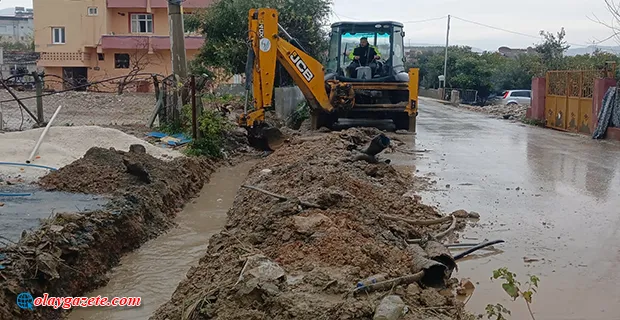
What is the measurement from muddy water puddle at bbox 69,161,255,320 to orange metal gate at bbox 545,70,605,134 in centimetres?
1521

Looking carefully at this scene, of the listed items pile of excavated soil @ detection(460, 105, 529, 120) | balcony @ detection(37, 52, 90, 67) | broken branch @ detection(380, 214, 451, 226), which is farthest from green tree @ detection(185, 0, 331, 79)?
broken branch @ detection(380, 214, 451, 226)

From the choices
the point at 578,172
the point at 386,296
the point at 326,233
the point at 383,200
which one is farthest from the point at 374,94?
the point at 386,296

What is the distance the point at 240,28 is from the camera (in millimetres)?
26797

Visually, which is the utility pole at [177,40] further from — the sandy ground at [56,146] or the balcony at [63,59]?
the balcony at [63,59]

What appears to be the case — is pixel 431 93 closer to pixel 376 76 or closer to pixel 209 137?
pixel 376 76

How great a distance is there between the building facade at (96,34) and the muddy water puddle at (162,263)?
33.4m

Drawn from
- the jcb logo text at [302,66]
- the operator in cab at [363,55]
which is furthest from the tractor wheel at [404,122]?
the jcb logo text at [302,66]

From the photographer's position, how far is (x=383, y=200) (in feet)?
27.5

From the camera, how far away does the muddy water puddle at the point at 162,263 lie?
6035mm

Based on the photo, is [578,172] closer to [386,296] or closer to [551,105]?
[386,296]

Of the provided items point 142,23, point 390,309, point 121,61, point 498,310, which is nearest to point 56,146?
point 390,309

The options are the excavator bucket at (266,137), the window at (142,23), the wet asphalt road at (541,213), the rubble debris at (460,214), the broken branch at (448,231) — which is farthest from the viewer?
the window at (142,23)

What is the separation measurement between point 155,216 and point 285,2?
19.1 m

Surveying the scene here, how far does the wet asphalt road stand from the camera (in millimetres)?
5793
